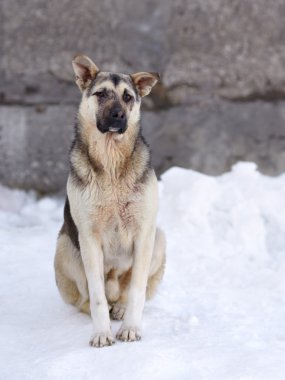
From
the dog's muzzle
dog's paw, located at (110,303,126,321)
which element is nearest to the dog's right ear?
the dog's muzzle

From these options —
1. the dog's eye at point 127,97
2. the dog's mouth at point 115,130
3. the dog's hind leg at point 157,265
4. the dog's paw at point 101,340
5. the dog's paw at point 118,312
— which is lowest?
the dog's paw at point 118,312

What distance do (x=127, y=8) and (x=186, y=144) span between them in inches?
60.3

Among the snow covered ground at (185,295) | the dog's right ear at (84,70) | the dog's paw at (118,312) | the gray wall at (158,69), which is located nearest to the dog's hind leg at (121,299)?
the dog's paw at (118,312)

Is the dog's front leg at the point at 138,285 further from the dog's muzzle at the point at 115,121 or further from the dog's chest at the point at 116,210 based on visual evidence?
the dog's muzzle at the point at 115,121

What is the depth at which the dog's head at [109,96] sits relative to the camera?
14.2 ft

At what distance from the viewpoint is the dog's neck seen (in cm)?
446

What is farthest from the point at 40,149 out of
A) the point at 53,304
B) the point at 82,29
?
the point at 53,304

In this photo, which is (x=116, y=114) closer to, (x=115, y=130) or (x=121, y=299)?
(x=115, y=130)

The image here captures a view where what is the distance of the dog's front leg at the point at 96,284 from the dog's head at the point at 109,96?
0.70 metres

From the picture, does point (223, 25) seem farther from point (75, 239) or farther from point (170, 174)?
point (75, 239)

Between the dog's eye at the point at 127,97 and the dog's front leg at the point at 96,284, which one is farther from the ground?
the dog's eye at the point at 127,97

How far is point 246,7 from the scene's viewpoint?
7.51 metres

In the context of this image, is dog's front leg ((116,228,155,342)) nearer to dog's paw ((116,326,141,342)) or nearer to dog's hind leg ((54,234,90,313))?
dog's paw ((116,326,141,342))

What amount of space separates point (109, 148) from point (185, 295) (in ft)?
4.35
